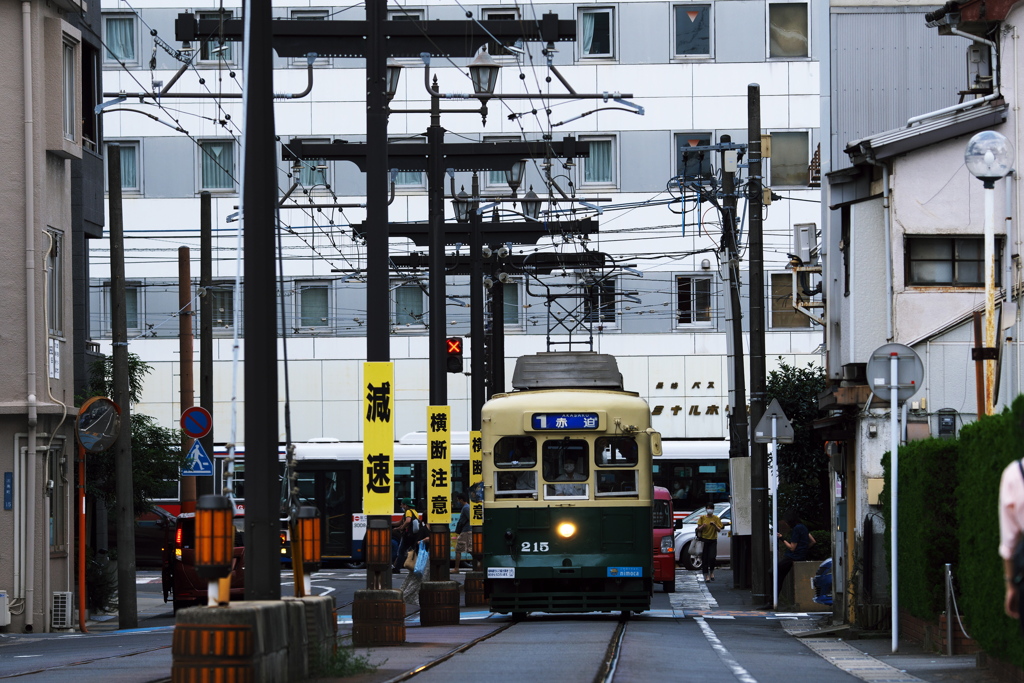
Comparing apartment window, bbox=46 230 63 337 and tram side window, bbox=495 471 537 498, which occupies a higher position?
apartment window, bbox=46 230 63 337

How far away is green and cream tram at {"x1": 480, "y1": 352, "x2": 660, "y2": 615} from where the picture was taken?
2047cm

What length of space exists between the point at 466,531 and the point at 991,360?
1991cm

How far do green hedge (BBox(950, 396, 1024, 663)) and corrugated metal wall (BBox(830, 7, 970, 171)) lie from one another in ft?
38.0

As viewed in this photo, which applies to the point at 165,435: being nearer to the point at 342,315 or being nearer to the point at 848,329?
the point at 848,329

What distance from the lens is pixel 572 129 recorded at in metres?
43.6

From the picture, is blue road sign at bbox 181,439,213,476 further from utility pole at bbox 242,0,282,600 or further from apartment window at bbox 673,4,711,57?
apartment window at bbox 673,4,711,57

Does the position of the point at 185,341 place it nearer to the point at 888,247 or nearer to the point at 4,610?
the point at 4,610

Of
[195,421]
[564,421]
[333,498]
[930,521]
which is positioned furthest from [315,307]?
[930,521]

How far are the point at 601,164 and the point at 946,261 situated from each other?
25088 millimetres

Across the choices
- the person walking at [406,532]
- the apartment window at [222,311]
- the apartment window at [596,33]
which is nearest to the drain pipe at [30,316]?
the person walking at [406,532]

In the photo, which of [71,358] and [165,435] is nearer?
[71,358]

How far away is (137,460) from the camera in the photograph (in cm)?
2667

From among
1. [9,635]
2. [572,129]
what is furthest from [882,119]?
[572,129]

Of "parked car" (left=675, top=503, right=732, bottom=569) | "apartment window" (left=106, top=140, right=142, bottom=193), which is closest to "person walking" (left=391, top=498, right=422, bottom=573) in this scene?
"parked car" (left=675, top=503, right=732, bottom=569)
